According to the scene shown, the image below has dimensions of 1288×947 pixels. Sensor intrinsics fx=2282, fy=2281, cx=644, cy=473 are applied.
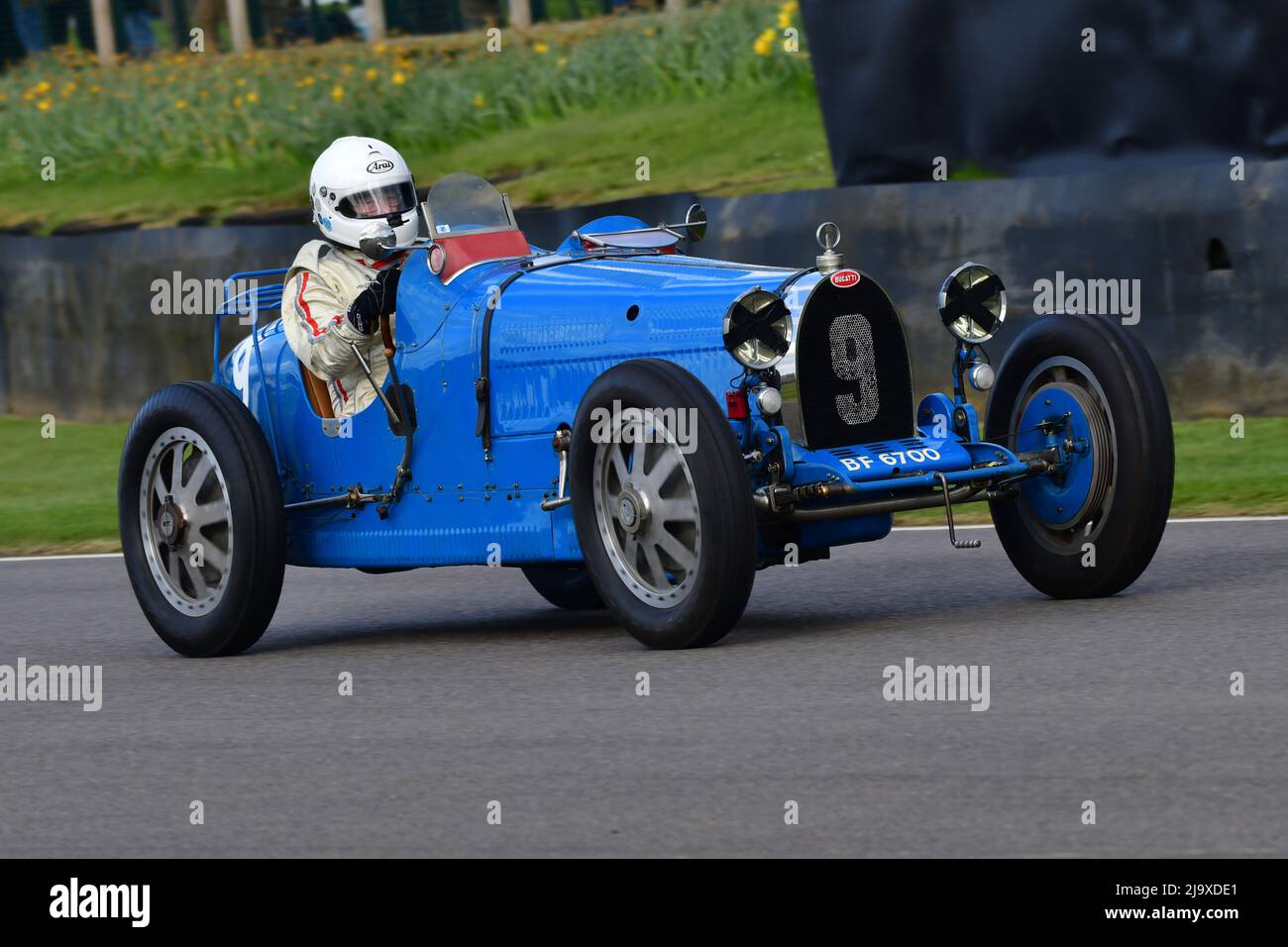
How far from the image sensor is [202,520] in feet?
28.2

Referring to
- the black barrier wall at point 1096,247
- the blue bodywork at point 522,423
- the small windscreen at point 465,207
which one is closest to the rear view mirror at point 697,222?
the blue bodywork at point 522,423

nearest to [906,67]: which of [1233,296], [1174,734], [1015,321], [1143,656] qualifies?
[1015,321]

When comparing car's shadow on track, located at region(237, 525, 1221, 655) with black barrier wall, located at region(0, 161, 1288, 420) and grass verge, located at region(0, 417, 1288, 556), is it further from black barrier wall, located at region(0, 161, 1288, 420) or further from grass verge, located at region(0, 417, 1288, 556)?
black barrier wall, located at region(0, 161, 1288, 420)

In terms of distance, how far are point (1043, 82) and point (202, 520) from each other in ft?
21.2

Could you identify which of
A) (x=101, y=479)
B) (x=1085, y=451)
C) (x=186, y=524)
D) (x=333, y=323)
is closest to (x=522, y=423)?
(x=333, y=323)

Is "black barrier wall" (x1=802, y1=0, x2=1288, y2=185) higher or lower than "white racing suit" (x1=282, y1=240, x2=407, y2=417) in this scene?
higher

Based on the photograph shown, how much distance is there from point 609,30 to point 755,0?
2.18 meters

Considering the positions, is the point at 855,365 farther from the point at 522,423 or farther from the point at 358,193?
the point at 358,193

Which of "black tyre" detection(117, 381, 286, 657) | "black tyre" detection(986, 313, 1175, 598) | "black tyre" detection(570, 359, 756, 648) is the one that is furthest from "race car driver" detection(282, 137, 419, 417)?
"black tyre" detection(986, 313, 1175, 598)

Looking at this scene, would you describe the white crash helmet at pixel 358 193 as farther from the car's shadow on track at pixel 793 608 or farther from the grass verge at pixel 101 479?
the grass verge at pixel 101 479

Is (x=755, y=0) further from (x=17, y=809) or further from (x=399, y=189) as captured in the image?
(x=17, y=809)

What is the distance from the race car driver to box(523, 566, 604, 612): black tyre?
112cm

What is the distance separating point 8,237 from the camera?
1792 centimetres

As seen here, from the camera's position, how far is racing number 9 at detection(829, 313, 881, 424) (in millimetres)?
7828
